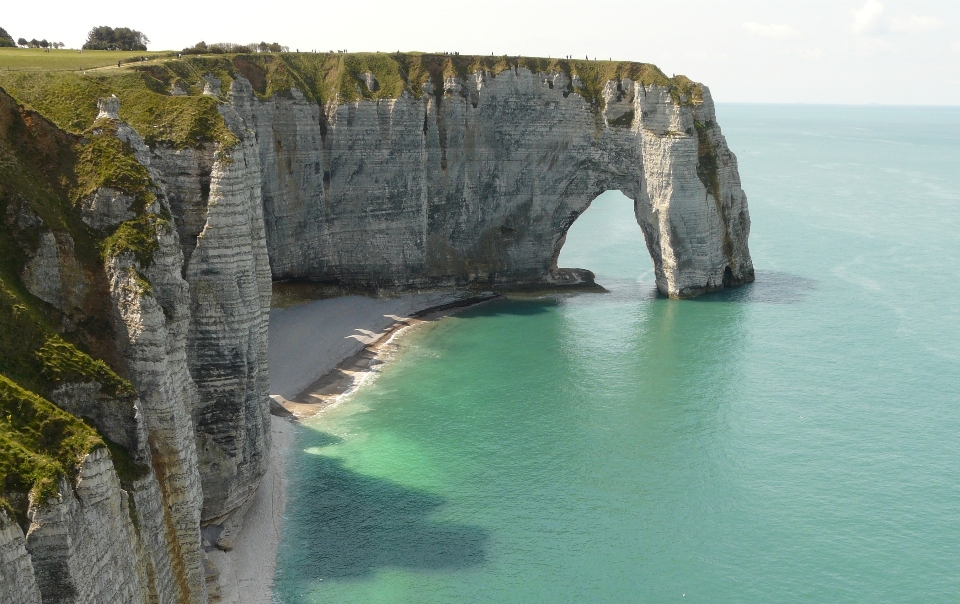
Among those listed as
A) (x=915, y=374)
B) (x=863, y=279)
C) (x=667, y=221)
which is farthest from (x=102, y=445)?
(x=863, y=279)

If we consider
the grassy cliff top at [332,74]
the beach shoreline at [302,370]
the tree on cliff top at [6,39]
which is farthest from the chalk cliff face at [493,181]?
the tree on cliff top at [6,39]

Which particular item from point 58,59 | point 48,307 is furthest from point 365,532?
point 58,59

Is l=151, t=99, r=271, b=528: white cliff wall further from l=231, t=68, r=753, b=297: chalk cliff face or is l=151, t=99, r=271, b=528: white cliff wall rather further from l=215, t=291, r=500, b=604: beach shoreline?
l=231, t=68, r=753, b=297: chalk cliff face

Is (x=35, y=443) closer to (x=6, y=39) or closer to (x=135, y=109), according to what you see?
(x=135, y=109)

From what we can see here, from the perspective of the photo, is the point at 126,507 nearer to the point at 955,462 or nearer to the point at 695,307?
the point at 955,462

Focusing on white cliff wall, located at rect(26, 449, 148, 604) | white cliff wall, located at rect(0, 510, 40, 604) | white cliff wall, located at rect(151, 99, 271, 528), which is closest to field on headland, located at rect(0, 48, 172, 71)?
white cliff wall, located at rect(151, 99, 271, 528)
